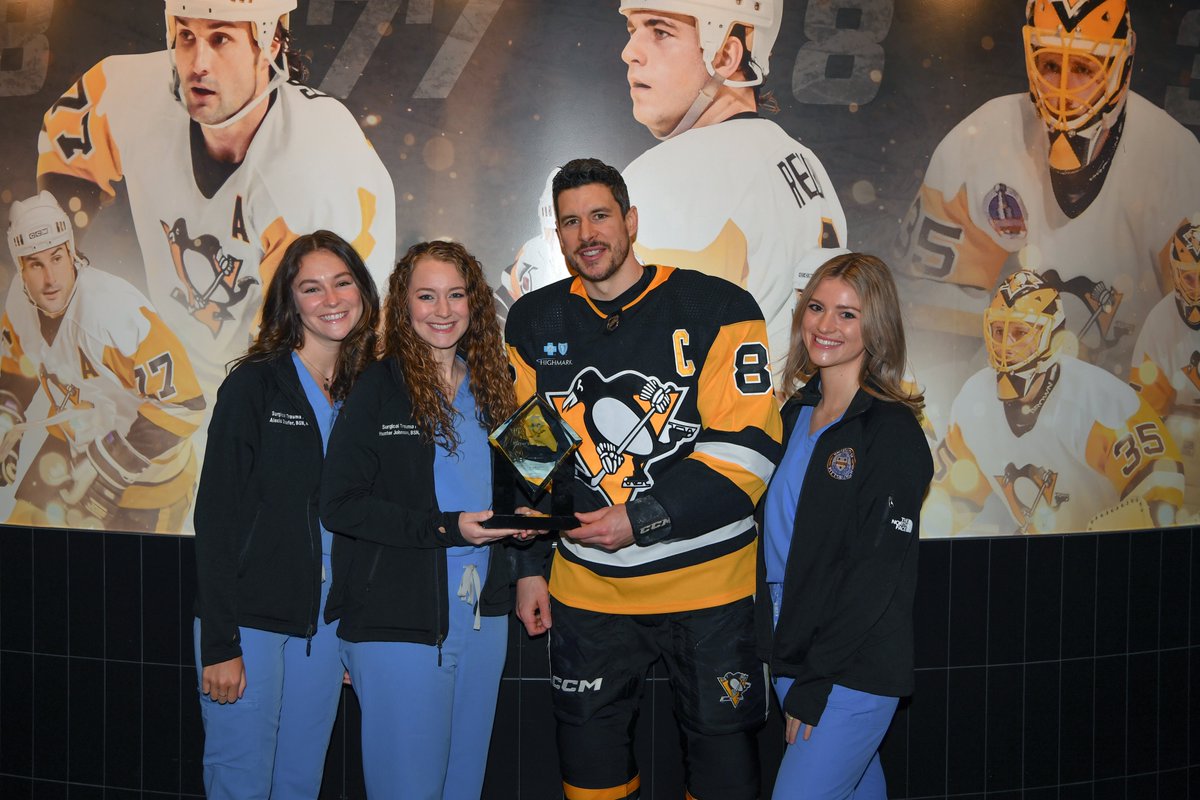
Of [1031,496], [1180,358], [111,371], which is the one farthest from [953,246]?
[111,371]

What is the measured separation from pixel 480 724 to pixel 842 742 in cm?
92

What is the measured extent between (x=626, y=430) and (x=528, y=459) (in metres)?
0.34

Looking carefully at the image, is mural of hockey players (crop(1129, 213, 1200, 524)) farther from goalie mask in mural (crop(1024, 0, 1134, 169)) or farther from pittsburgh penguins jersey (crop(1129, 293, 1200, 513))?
goalie mask in mural (crop(1024, 0, 1134, 169))

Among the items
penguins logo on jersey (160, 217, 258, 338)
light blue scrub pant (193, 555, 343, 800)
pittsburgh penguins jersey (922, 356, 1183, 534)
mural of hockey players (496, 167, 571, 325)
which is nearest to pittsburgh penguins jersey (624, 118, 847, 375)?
mural of hockey players (496, 167, 571, 325)

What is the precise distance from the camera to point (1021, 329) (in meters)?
3.12

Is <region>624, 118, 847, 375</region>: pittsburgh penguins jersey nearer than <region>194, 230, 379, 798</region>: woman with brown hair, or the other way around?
<region>194, 230, 379, 798</region>: woman with brown hair

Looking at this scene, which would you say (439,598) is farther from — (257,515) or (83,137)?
(83,137)

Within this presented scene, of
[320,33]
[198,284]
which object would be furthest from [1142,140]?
[198,284]

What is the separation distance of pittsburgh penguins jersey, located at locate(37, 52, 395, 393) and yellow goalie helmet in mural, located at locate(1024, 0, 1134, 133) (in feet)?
8.33

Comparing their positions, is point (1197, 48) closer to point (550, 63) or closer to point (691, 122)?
point (691, 122)

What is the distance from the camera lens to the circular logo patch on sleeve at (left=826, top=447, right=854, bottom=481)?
193 cm

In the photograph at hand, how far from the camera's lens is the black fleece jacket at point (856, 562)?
1.86 m

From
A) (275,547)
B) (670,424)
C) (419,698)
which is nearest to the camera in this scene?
(419,698)

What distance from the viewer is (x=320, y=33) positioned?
2.97 m
